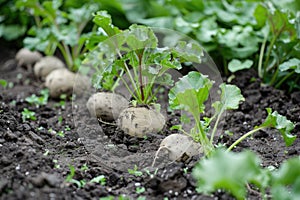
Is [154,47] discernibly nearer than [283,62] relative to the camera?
Yes

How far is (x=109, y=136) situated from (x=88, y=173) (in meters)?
0.35

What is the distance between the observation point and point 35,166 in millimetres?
2145

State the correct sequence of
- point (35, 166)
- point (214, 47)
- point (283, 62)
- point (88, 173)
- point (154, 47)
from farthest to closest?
point (214, 47), point (283, 62), point (154, 47), point (88, 173), point (35, 166)

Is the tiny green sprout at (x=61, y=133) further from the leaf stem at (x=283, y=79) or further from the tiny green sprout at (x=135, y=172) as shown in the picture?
the leaf stem at (x=283, y=79)

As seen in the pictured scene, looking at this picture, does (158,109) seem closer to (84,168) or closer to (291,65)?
(84,168)

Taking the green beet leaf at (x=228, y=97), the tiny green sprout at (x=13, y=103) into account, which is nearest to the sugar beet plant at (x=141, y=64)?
the green beet leaf at (x=228, y=97)

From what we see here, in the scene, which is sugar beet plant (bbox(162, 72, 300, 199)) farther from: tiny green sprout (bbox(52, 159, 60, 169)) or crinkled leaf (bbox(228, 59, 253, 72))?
crinkled leaf (bbox(228, 59, 253, 72))

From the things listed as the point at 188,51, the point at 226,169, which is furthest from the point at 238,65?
the point at 226,169

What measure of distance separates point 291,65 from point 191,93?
1096mm

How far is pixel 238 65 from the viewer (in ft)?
11.1

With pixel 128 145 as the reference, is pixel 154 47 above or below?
above

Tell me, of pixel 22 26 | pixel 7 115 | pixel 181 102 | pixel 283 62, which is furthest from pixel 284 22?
pixel 22 26

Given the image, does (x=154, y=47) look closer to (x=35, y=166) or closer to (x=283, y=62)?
(x=35, y=166)

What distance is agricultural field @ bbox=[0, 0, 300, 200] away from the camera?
209 centimetres
